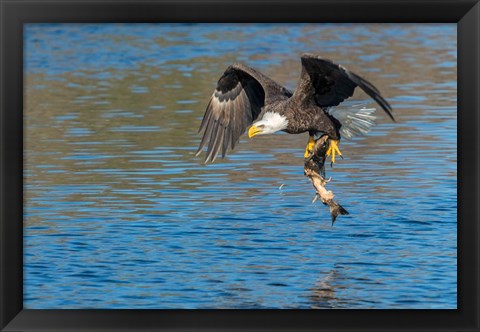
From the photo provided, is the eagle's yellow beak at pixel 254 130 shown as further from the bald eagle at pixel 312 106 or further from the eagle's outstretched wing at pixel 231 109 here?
the eagle's outstretched wing at pixel 231 109

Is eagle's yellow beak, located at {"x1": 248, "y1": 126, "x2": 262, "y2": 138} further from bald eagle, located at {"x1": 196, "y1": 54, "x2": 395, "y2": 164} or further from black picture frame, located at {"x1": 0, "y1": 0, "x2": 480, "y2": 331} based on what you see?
black picture frame, located at {"x1": 0, "y1": 0, "x2": 480, "y2": 331}

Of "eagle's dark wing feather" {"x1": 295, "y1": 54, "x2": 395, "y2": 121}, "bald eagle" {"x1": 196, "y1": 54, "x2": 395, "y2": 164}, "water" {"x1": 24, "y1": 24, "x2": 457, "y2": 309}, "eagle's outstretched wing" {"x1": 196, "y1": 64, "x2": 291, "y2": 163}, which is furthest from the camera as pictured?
"eagle's outstretched wing" {"x1": 196, "y1": 64, "x2": 291, "y2": 163}

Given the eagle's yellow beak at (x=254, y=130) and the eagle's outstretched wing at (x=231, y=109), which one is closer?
the eagle's yellow beak at (x=254, y=130)

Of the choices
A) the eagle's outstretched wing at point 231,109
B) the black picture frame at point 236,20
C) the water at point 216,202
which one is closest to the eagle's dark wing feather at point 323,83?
the eagle's outstretched wing at point 231,109

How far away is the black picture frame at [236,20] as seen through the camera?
561 centimetres

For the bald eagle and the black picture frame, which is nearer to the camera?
the black picture frame

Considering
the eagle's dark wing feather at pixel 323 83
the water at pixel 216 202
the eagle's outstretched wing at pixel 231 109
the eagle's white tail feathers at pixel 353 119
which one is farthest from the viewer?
the eagle's outstretched wing at pixel 231 109

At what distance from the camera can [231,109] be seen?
883 centimetres

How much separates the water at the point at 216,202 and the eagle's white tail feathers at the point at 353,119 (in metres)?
0.72

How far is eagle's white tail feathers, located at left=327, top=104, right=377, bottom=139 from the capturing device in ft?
26.1

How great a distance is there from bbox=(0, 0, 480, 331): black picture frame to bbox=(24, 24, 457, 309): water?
1.15 meters

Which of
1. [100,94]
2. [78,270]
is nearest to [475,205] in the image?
[78,270]

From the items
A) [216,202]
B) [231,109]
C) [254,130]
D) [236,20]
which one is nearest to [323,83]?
[254,130]

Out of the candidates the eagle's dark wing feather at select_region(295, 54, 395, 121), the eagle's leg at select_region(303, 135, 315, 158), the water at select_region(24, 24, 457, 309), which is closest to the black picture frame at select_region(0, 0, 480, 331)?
the water at select_region(24, 24, 457, 309)
